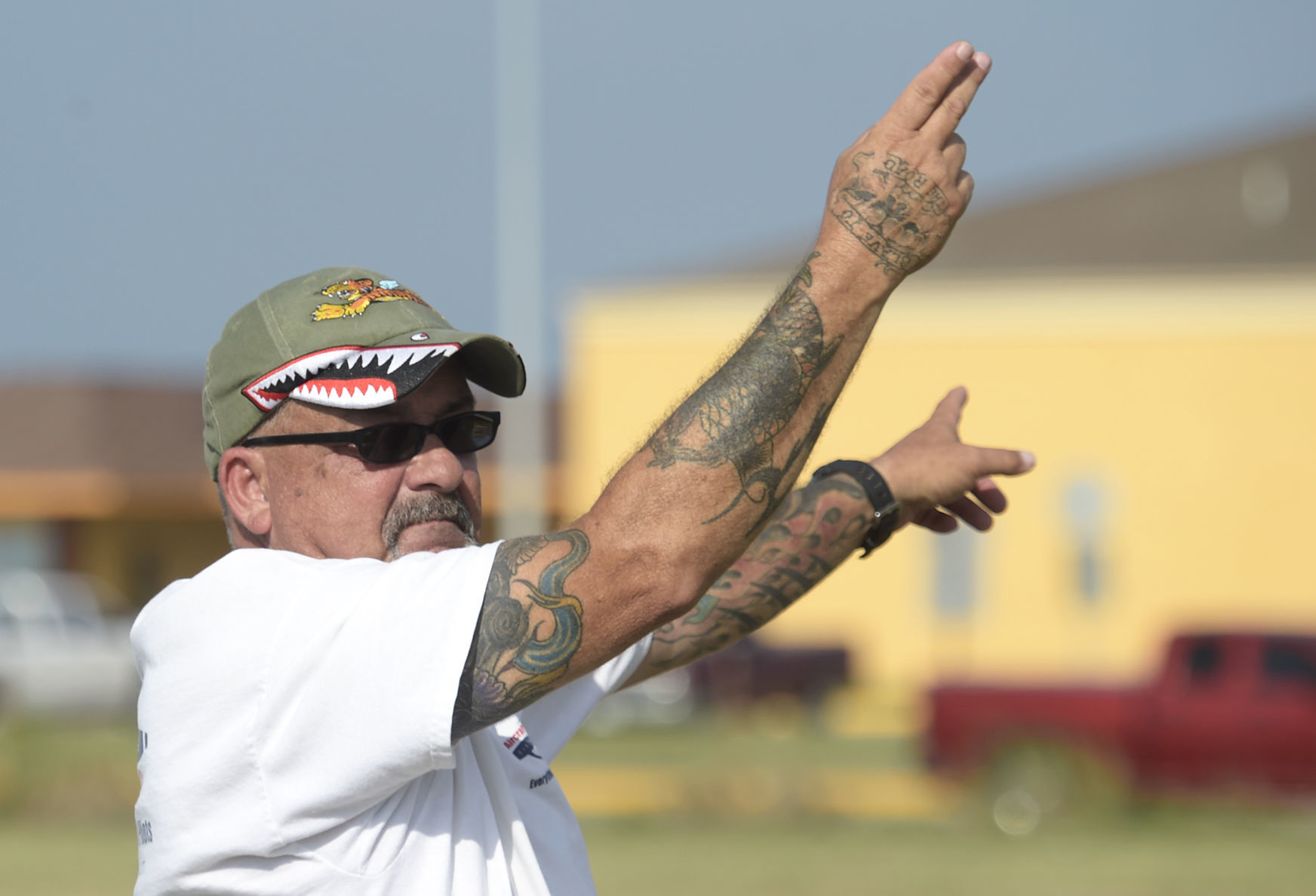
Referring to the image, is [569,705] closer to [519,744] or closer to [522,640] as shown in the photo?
[519,744]

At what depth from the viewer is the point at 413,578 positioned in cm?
236

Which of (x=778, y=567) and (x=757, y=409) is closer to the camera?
(x=757, y=409)

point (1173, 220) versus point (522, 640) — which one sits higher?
point (1173, 220)

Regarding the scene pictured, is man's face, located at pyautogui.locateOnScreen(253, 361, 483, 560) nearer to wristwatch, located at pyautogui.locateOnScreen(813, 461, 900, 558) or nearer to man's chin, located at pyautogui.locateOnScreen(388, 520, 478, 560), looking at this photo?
man's chin, located at pyautogui.locateOnScreen(388, 520, 478, 560)

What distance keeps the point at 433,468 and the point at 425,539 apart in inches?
4.5

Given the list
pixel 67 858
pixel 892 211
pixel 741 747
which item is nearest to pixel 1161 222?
pixel 741 747

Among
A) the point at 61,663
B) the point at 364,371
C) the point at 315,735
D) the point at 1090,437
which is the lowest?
the point at 61,663

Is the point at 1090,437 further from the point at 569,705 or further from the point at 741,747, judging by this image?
the point at 569,705

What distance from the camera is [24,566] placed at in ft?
115

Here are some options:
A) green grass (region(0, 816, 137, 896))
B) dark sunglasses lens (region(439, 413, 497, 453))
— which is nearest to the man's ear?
dark sunglasses lens (region(439, 413, 497, 453))

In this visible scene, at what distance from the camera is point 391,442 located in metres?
2.75

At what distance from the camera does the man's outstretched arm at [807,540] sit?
3387 millimetres

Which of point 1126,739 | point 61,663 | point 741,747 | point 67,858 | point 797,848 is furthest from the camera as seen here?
point 61,663

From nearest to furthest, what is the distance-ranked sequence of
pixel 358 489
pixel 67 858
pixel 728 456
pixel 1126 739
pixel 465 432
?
pixel 728 456, pixel 358 489, pixel 465 432, pixel 67 858, pixel 1126 739
